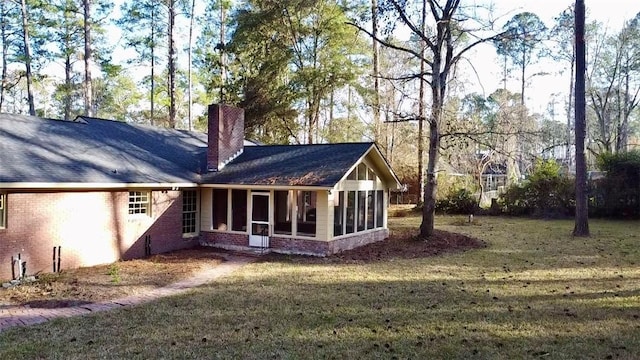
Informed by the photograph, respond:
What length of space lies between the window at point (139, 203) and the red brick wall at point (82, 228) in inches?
5.8

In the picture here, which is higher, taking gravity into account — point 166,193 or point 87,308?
point 166,193

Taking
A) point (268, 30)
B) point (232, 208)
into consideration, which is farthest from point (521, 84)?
point (232, 208)

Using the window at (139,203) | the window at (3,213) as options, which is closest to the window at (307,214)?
the window at (139,203)

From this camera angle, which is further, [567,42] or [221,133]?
[567,42]

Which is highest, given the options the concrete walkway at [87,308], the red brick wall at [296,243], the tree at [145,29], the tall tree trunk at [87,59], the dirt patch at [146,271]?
the tree at [145,29]

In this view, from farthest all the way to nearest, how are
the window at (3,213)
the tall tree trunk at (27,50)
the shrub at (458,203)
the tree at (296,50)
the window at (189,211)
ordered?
the tree at (296,50)
the shrub at (458,203)
the tall tree trunk at (27,50)
the window at (189,211)
the window at (3,213)

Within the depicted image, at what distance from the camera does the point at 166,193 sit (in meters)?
13.5

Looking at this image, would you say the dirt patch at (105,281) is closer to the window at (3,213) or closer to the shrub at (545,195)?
the window at (3,213)

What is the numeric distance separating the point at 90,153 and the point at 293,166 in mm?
5598

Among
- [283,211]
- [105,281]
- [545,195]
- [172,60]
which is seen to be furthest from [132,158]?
[545,195]

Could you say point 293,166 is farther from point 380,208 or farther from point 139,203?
point 139,203

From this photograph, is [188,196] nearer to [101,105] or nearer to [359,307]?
[359,307]

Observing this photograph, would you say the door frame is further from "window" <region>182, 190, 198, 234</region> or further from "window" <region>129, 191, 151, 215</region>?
"window" <region>129, 191, 151, 215</region>

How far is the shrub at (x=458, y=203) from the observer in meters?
25.8
